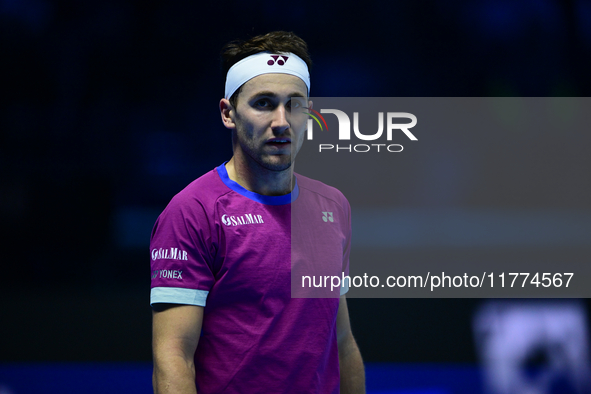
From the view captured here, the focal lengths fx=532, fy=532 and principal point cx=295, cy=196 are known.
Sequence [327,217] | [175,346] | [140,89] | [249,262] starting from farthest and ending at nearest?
[140,89] < [327,217] < [249,262] < [175,346]

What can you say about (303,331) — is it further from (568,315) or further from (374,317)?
(568,315)

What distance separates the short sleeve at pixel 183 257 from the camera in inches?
48.1

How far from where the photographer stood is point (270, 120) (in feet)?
4.47

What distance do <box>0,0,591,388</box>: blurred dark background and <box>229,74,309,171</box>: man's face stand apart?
2825 millimetres

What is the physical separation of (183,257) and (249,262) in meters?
0.16

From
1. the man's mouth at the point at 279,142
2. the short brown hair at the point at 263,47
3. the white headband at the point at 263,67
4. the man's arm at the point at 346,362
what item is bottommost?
the man's arm at the point at 346,362

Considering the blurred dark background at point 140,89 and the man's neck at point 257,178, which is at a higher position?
the blurred dark background at point 140,89

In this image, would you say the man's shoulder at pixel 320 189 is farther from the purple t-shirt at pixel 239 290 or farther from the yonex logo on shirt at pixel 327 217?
the purple t-shirt at pixel 239 290

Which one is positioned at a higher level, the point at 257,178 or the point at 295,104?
the point at 295,104

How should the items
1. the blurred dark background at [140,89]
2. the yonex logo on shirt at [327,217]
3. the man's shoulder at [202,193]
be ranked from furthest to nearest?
the blurred dark background at [140,89] → the yonex logo on shirt at [327,217] → the man's shoulder at [202,193]

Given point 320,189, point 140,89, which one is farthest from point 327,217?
point 140,89

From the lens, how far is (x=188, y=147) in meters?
4.30

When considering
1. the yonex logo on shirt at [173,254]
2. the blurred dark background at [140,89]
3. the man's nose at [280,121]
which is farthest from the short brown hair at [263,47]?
the blurred dark background at [140,89]

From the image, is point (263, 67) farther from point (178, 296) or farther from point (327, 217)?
point (178, 296)
